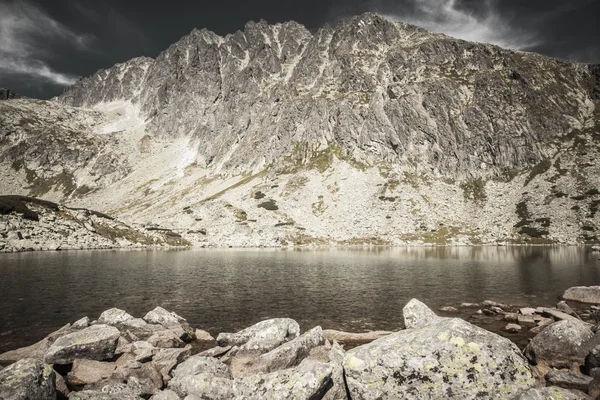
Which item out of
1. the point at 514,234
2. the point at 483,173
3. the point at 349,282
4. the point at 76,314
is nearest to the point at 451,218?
the point at 514,234

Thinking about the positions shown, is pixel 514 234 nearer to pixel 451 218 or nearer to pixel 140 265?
pixel 451 218

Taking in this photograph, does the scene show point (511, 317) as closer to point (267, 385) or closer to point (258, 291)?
point (267, 385)

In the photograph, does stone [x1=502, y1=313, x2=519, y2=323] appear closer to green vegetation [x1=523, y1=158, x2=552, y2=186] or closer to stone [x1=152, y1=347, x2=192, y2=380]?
stone [x1=152, y1=347, x2=192, y2=380]

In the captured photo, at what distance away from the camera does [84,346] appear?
15.8 metres

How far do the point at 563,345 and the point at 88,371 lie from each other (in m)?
20.2

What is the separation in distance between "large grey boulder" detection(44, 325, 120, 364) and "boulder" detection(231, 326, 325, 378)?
20.0ft

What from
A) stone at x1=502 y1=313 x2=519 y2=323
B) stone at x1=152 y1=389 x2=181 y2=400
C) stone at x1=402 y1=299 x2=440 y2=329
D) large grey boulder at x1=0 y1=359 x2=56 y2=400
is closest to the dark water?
stone at x1=402 y1=299 x2=440 y2=329

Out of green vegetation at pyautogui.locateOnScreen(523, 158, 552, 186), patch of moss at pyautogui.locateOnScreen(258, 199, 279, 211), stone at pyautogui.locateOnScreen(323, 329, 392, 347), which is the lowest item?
stone at pyautogui.locateOnScreen(323, 329, 392, 347)

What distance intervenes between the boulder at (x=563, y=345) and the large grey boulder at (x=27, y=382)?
18479mm

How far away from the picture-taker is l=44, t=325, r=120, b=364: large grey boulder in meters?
15.2

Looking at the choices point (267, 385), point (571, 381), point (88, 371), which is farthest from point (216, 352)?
point (571, 381)

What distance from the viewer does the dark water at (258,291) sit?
25.5 meters

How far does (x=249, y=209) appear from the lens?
511ft

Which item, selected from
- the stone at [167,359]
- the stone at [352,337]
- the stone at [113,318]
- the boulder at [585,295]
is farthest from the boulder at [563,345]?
the stone at [113,318]
